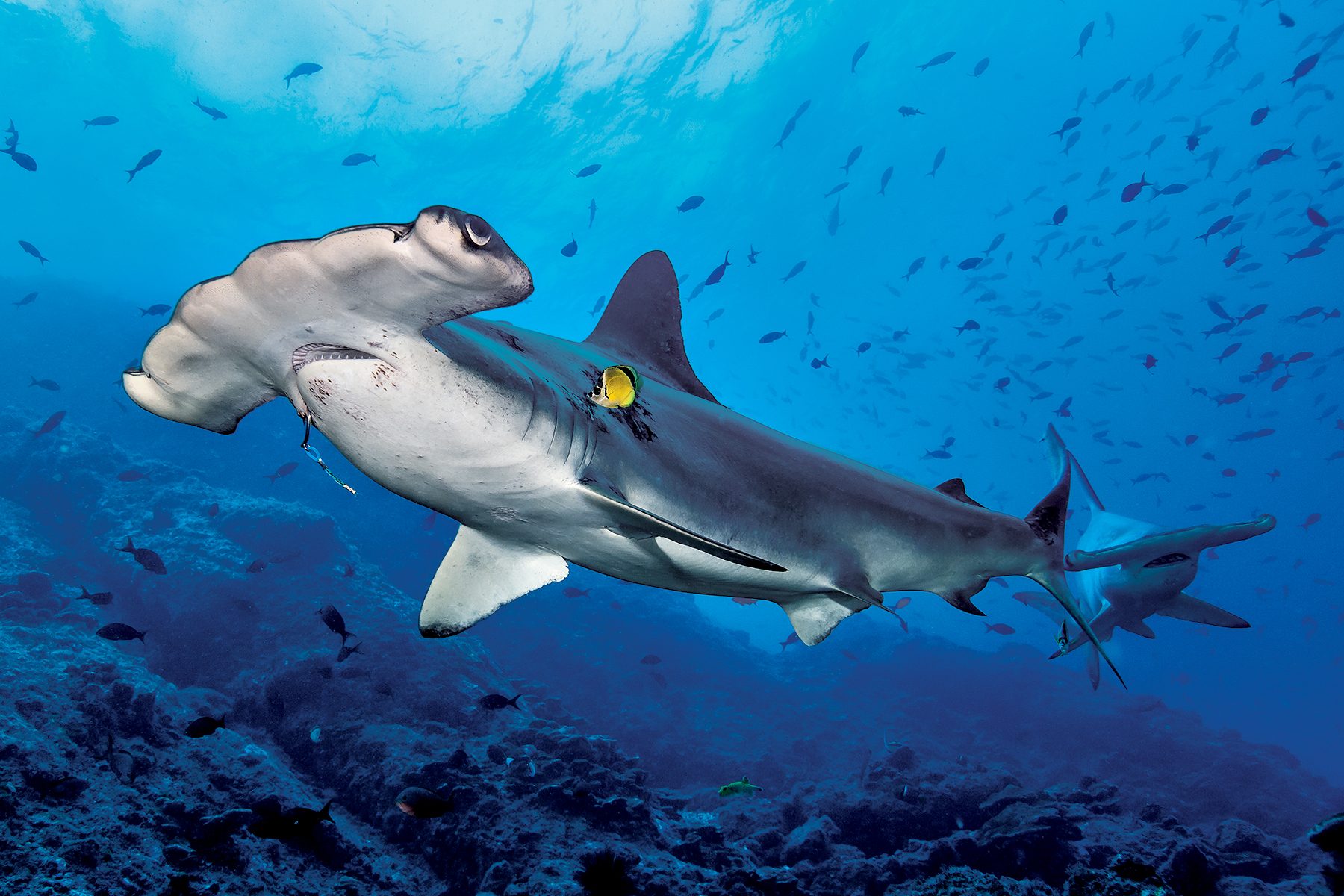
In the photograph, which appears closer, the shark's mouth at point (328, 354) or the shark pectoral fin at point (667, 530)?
the shark's mouth at point (328, 354)

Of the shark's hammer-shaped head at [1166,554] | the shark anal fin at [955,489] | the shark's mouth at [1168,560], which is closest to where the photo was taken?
the shark anal fin at [955,489]

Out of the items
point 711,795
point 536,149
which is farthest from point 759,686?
point 536,149

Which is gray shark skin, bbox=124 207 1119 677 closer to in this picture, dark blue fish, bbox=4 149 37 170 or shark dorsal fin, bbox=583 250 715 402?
shark dorsal fin, bbox=583 250 715 402

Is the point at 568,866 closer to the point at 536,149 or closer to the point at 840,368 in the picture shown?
the point at 536,149

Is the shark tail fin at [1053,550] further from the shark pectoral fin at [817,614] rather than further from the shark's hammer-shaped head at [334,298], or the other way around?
the shark's hammer-shaped head at [334,298]

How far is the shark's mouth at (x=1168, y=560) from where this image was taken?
5.96 metres

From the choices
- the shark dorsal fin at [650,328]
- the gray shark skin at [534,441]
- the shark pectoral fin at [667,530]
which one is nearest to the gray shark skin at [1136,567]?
the gray shark skin at [534,441]

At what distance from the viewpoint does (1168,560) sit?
6.17 metres

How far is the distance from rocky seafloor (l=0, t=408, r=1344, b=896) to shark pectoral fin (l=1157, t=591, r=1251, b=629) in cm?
213

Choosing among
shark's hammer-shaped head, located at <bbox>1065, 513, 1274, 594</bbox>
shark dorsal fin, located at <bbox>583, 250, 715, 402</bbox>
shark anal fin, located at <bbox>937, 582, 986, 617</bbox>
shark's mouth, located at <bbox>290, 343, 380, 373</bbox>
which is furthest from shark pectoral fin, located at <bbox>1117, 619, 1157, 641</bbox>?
shark's mouth, located at <bbox>290, 343, 380, 373</bbox>

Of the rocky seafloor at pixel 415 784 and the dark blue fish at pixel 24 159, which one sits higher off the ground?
the dark blue fish at pixel 24 159

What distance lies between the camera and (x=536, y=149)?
4247 centimetres

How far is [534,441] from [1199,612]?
8457mm

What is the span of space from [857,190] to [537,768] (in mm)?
50590
